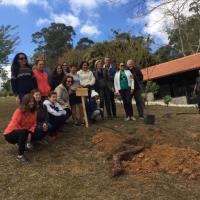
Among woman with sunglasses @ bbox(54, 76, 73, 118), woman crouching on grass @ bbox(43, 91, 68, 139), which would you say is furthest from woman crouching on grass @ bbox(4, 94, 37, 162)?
woman with sunglasses @ bbox(54, 76, 73, 118)

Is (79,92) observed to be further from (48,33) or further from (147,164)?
(48,33)

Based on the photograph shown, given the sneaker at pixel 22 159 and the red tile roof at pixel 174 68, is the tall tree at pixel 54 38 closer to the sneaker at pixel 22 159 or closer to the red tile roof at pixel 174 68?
the red tile roof at pixel 174 68

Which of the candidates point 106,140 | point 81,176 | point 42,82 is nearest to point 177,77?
point 42,82

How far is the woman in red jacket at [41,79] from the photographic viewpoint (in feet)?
32.5

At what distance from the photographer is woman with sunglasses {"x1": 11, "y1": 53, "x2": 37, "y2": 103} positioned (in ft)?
30.6

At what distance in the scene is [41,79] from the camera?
9.98 meters

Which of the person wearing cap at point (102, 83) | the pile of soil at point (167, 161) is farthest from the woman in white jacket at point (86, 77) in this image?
the pile of soil at point (167, 161)

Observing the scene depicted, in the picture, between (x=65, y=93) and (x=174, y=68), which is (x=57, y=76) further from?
(x=174, y=68)

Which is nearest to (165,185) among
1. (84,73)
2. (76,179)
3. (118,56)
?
(76,179)

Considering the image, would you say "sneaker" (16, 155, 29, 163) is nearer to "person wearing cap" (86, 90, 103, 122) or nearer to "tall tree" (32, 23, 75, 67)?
"person wearing cap" (86, 90, 103, 122)

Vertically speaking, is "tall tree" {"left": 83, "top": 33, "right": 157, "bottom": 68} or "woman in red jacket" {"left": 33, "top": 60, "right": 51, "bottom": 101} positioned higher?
"tall tree" {"left": 83, "top": 33, "right": 157, "bottom": 68}

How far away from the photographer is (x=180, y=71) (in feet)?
82.7

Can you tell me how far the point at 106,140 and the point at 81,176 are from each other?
6.49 ft

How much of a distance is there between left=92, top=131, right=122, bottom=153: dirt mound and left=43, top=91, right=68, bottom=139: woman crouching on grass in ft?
2.82
